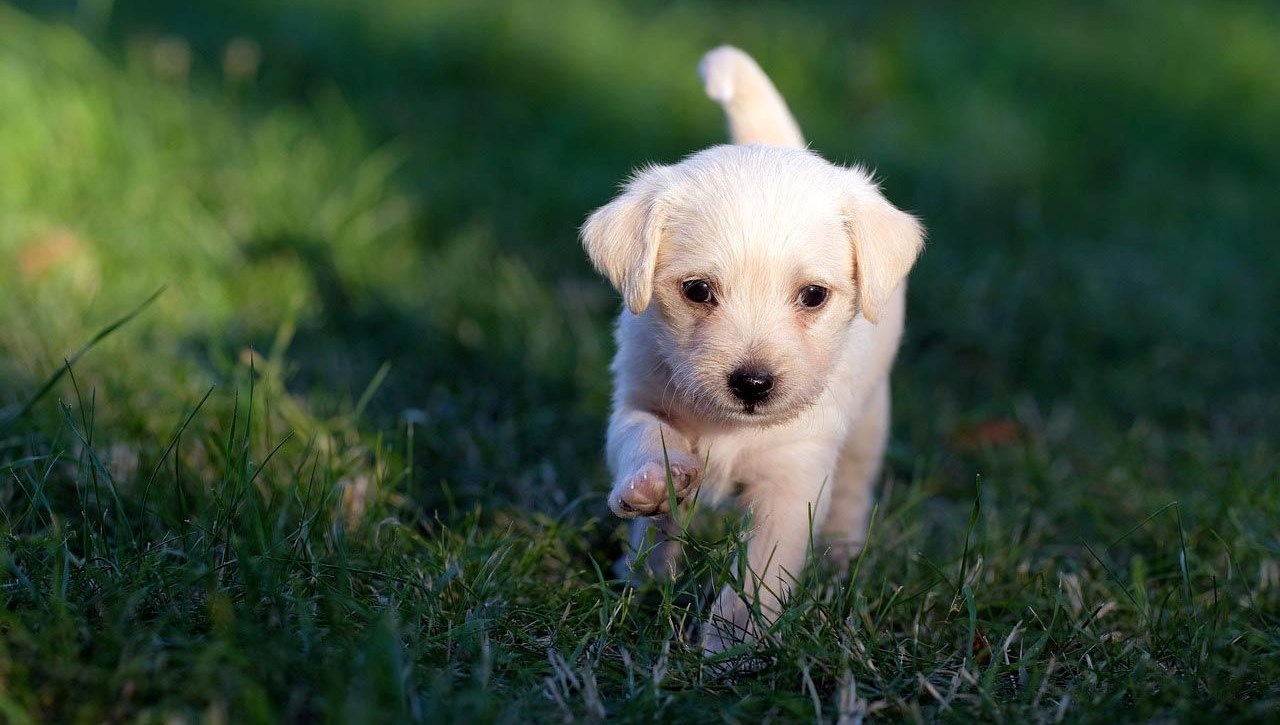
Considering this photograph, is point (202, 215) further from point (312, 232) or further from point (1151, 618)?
point (1151, 618)

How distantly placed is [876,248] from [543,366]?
66.5 inches

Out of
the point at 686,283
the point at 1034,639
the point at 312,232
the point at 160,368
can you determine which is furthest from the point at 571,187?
the point at 1034,639

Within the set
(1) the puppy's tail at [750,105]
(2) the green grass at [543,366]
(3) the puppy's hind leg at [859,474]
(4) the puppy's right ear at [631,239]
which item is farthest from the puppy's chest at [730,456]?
(1) the puppy's tail at [750,105]

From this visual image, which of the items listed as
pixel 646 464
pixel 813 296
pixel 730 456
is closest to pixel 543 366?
pixel 730 456

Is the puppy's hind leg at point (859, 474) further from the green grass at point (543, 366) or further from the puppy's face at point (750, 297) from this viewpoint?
the puppy's face at point (750, 297)

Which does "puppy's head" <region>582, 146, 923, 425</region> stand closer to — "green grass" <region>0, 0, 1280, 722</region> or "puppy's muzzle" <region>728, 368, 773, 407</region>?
"puppy's muzzle" <region>728, 368, 773, 407</region>

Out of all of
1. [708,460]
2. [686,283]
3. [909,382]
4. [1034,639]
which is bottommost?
[909,382]

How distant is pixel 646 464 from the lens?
255cm

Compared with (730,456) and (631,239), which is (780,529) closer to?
(730,456)

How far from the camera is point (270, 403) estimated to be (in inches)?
130

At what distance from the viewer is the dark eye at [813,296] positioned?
2.76 meters

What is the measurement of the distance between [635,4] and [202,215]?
173 inches

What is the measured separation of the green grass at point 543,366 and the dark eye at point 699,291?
53 cm

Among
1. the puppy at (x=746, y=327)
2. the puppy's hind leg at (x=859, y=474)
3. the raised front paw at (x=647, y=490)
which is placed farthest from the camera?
the puppy's hind leg at (x=859, y=474)
